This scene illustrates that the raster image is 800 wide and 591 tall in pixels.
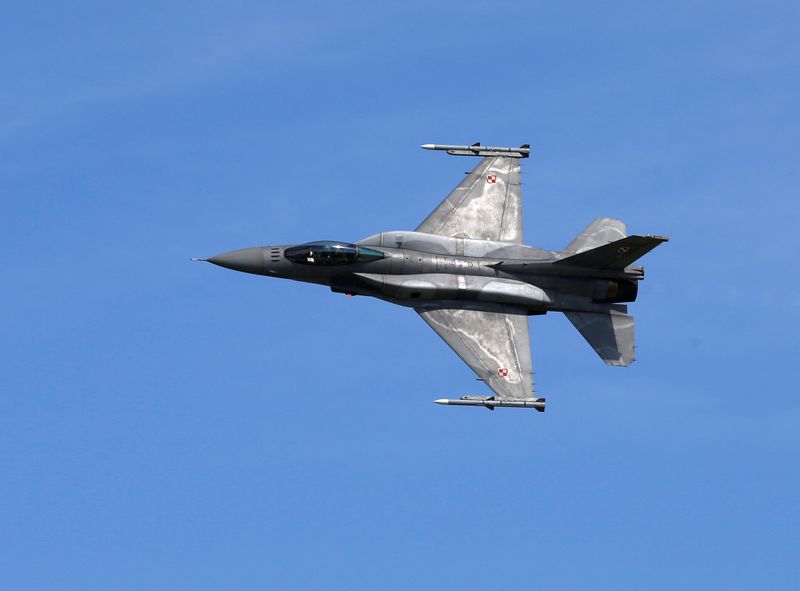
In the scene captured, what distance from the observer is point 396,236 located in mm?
59219

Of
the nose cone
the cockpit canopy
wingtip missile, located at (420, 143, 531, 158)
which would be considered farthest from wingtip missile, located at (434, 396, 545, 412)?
wingtip missile, located at (420, 143, 531, 158)

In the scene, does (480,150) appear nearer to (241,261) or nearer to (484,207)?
(484,207)

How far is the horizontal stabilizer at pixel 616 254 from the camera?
58.0 metres

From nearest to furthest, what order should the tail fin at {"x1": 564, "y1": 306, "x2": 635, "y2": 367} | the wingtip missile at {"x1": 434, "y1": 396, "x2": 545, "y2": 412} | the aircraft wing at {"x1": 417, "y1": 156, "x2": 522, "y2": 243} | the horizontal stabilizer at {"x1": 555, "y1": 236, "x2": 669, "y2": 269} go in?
the wingtip missile at {"x1": 434, "y1": 396, "x2": 545, "y2": 412}, the horizontal stabilizer at {"x1": 555, "y1": 236, "x2": 669, "y2": 269}, the tail fin at {"x1": 564, "y1": 306, "x2": 635, "y2": 367}, the aircraft wing at {"x1": 417, "y1": 156, "x2": 522, "y2": 243}

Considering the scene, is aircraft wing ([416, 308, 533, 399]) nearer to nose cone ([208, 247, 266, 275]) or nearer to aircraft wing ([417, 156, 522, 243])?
aircraft wing ([417, 156, 522, 243])

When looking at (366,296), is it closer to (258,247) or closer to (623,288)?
(258,247)

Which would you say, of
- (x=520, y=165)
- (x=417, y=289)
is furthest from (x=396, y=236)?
(x=520, y=165)

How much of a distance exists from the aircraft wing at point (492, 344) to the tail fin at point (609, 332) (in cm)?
207

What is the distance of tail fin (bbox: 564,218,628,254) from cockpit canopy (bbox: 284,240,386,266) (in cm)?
721

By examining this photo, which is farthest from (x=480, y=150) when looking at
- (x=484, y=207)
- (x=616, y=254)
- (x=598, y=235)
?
(x=616, y=254)

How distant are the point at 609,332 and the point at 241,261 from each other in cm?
1282

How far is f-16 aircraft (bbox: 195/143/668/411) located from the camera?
190 ft

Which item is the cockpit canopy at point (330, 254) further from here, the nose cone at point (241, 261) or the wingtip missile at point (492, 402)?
the wingtip missile at point (492, 402)

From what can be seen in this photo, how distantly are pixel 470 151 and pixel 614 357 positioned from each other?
9722mm
